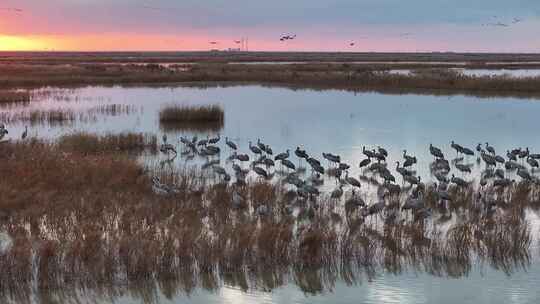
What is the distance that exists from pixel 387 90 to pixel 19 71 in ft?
96.3

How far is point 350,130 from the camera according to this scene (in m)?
25.5

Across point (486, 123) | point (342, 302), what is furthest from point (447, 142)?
point (342, 302)

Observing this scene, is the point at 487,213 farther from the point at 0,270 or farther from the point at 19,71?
the point at 19,71

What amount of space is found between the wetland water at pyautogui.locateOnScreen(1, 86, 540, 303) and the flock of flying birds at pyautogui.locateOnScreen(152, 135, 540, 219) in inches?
14.9

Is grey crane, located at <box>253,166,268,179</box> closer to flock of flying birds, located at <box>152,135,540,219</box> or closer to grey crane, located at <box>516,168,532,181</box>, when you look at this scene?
flock of flying birds, located at <box>152,135,540,219</box>

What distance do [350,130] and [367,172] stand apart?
27.7 feet

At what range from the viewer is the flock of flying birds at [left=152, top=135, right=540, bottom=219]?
13.3 m

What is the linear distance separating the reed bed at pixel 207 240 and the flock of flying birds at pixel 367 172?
287 mm

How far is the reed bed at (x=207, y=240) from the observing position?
9000 mm

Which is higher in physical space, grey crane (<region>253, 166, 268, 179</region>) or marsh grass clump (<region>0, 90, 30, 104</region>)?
marsh grass clump (<region>0, 90, 30, 104</region>)

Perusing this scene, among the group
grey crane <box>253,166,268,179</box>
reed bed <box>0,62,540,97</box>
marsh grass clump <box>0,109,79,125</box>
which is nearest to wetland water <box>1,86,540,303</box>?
marsh grass clump <box>0,109,79,125</box>

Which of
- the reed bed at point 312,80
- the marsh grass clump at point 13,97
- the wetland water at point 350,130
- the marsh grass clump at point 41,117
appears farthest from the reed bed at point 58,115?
the reed bed at point 312,80

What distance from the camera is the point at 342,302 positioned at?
28.9 feet

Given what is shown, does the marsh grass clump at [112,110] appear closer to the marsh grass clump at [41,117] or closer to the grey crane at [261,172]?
the marsh grass clump at [41,117]
